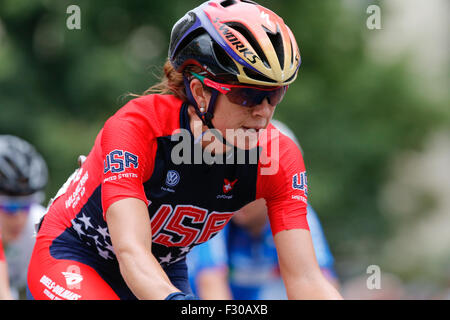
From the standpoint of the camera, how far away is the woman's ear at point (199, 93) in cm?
374

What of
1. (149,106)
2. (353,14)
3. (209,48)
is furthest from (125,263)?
(353,14)

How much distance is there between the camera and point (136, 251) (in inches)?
124

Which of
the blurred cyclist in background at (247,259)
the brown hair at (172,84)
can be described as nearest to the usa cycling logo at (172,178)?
the brown hair at (172,84)

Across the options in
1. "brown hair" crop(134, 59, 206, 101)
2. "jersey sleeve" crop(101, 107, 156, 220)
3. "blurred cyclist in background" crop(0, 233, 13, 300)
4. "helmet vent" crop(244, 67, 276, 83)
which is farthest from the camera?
"blurred cyclist in background" crop(0, 233, 13, 300)

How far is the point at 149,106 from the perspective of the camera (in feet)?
12.3

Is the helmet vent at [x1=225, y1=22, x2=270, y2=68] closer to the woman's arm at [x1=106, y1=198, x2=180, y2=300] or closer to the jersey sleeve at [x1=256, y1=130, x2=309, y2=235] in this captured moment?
the jersey sleeve at [x1=256, y1=130, x2=309, y2=235]

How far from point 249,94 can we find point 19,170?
12.1 feet

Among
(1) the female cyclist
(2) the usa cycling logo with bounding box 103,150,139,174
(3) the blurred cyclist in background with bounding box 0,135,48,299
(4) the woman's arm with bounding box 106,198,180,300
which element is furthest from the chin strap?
(3) the blurred cyclist in background with bounding box 0,135,48,299

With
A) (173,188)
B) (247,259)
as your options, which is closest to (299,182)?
(173,188)

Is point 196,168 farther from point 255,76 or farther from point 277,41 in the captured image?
point 277,41

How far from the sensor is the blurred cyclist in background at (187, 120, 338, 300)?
19.7 ft

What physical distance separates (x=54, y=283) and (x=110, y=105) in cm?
1059

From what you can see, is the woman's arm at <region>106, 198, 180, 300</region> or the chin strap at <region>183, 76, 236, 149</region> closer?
the woman's arm at <region>106, 198, 180, 300</region>

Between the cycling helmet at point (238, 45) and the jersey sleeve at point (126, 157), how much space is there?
0.47 meters
